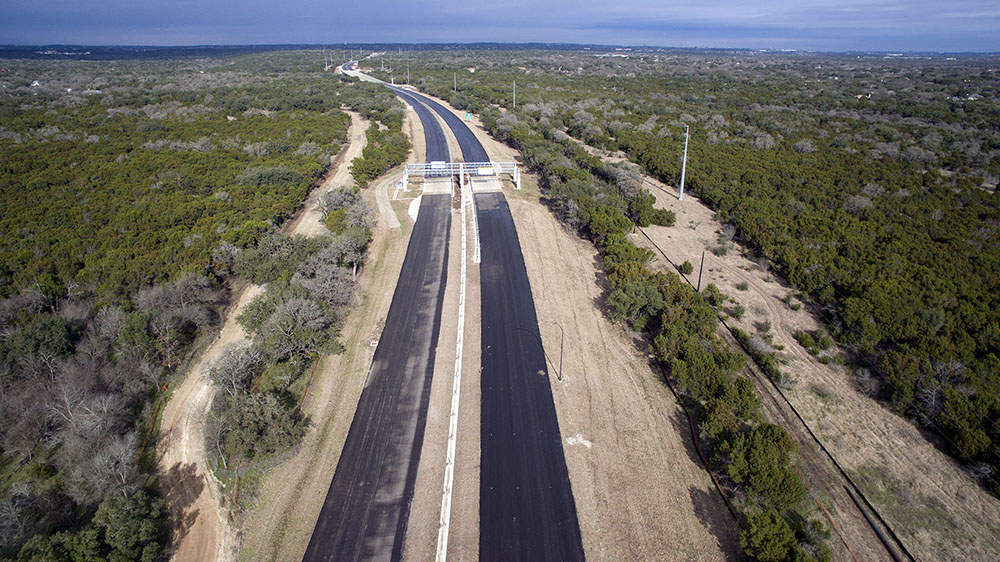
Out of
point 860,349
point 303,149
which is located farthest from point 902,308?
point 303,149

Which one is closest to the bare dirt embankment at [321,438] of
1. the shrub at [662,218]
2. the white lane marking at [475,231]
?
the white lane marking at [475,231]

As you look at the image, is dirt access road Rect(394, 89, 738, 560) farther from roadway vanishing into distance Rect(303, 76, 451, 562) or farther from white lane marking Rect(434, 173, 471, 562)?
roadway vanishing into distance Rect(303, 76, 451, 562)

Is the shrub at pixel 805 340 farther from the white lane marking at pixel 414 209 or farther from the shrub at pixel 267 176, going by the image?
the shrub at pixel 267 176

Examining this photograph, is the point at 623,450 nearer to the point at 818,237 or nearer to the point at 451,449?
the point at 451,449

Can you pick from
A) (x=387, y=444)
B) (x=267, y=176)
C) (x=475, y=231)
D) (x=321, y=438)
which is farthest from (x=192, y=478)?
(x=267, y=176)

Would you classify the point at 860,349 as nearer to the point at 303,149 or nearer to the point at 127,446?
the point at 127,446

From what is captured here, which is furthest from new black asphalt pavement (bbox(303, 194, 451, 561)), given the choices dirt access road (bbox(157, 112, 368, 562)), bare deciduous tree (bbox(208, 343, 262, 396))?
bare deciduous tree (bbox(208, 343, 262, 396))
